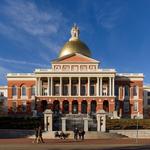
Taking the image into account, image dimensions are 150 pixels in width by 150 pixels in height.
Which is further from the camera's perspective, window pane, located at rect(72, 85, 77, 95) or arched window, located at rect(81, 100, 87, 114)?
arched window, located at rect(81, 100, 87, 114)

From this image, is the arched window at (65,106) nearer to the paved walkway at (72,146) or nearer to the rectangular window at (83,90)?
the rectangular window at (83,90)

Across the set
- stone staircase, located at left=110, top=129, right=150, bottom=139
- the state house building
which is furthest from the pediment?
stone staircase, located at left=110, top=129, right=150, bottom=139

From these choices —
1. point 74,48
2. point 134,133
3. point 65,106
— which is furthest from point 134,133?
point 74,48

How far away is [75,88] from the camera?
114312mm

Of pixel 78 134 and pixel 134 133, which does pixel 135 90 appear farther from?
pixel 78 134

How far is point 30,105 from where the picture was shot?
116m

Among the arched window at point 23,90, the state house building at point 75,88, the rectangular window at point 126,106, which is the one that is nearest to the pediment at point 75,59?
the state house building at point 75,88

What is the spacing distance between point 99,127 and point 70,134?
7.00 m

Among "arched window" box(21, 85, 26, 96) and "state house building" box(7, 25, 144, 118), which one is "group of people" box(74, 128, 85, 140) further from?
"arched window" box(21, 85, 26, 96)

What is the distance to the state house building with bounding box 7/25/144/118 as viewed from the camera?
366ft

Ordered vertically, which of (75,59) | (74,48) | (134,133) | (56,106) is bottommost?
(134,133)

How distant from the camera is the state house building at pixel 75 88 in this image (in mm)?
111438

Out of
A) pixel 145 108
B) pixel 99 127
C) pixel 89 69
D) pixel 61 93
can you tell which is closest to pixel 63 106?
pixel 61 93

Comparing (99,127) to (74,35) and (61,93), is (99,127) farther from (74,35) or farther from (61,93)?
(74,35)
